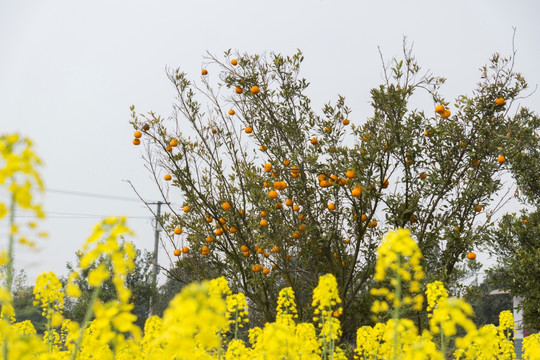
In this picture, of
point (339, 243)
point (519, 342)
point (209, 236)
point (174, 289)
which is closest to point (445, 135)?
point (339, 243)

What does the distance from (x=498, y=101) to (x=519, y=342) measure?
677 inches

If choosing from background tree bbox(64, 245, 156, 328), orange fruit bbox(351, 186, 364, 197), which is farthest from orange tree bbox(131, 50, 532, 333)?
background tree bbox(64, 245, 156, 328)

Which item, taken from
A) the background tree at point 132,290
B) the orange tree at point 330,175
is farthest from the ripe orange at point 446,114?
the background tree at point 132,290

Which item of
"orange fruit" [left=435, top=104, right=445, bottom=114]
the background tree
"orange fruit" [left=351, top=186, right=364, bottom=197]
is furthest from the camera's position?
the background tree

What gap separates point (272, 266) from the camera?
715cm

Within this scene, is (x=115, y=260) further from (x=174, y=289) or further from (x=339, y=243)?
(x=174, y=289)

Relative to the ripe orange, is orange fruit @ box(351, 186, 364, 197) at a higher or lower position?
lower

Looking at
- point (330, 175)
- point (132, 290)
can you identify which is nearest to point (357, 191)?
point (330, 175)

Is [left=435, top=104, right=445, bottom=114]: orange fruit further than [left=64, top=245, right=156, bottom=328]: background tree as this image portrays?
No

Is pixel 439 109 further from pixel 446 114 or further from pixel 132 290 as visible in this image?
pixel 132 290

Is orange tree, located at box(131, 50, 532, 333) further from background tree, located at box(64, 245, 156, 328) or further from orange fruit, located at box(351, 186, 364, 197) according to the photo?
background tree, located at box(64, 245, 156, 328)

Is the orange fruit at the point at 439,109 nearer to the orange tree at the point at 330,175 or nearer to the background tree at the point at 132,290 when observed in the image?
Answer: the orange tree at the point at 330,175

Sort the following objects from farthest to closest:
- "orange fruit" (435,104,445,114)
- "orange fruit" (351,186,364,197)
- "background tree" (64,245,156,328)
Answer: "background tree" (64,245,156,328), "orange fruit" (435,104,445,114), "orange fruit" (351,186,364,197)

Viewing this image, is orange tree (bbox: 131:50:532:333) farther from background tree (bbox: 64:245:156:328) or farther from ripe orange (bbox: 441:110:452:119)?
background tree (bbox: 64:245:156:328)
